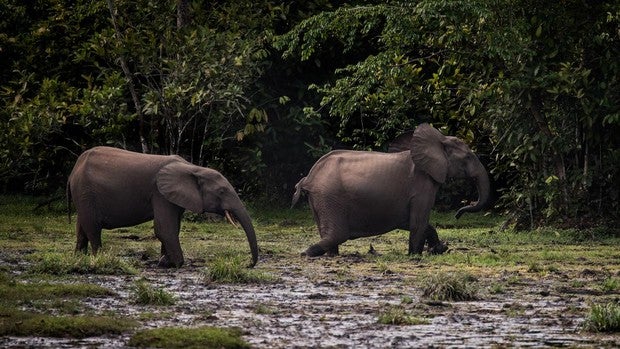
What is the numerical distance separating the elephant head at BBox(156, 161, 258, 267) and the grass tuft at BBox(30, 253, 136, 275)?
141 centimetres

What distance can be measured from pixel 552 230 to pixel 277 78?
10.6 meters

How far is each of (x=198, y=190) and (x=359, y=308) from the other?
5358mm

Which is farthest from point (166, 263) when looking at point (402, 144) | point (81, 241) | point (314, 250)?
point (402, 144)

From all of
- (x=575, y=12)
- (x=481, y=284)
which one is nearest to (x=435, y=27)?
(x=575, y=12)

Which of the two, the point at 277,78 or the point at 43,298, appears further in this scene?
the point at 277,78

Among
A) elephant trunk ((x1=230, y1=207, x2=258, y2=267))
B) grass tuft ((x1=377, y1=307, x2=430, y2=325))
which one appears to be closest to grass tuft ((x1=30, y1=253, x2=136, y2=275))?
elephant trunk ((x1=230, y1=207, x2=258, y2=267))

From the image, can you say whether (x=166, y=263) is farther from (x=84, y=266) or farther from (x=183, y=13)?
(x=183, y=13)

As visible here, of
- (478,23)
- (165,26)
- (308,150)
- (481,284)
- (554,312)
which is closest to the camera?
(554,312)

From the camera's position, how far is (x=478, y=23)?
73.9 feet

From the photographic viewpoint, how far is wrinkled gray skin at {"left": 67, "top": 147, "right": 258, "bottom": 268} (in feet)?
58.6

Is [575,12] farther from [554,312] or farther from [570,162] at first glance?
[554,312]

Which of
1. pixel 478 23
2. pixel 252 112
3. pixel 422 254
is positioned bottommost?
pixel 422 254

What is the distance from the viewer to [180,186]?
17969 mm

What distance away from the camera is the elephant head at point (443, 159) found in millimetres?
19500
